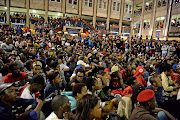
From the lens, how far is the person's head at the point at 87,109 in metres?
1.74

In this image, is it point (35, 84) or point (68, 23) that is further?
point (68, 23)

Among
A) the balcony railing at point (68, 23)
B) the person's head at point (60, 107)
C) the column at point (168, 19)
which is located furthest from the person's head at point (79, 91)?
the column at point (168, 19)

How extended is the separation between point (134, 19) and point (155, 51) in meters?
22.4

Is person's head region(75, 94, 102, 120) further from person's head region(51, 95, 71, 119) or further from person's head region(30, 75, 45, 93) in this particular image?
person's head region(30, 75, 45, 93)

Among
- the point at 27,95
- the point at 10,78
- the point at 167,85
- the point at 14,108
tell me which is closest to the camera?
the point at 14,108

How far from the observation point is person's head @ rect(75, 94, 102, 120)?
5.71ft

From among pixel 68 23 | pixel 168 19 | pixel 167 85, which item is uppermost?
pixel 168 19

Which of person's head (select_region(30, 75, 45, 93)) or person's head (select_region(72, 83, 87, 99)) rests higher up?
person's head (select_region(30, 75, 45, 93))

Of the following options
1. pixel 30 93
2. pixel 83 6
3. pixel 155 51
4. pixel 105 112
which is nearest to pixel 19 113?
pixel 30 93

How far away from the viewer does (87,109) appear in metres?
1.76

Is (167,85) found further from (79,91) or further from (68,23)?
(68,23)

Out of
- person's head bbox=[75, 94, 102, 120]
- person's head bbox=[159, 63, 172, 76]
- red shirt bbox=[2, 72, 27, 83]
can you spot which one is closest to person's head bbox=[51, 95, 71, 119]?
person's head bbox=[75, 94, 102, 120]

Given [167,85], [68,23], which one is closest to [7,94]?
[167,85]

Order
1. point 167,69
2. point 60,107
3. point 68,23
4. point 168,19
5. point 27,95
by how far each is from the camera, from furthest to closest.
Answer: point 68,23, point 168,19, point 167,69, point 27,95, point 60,107
